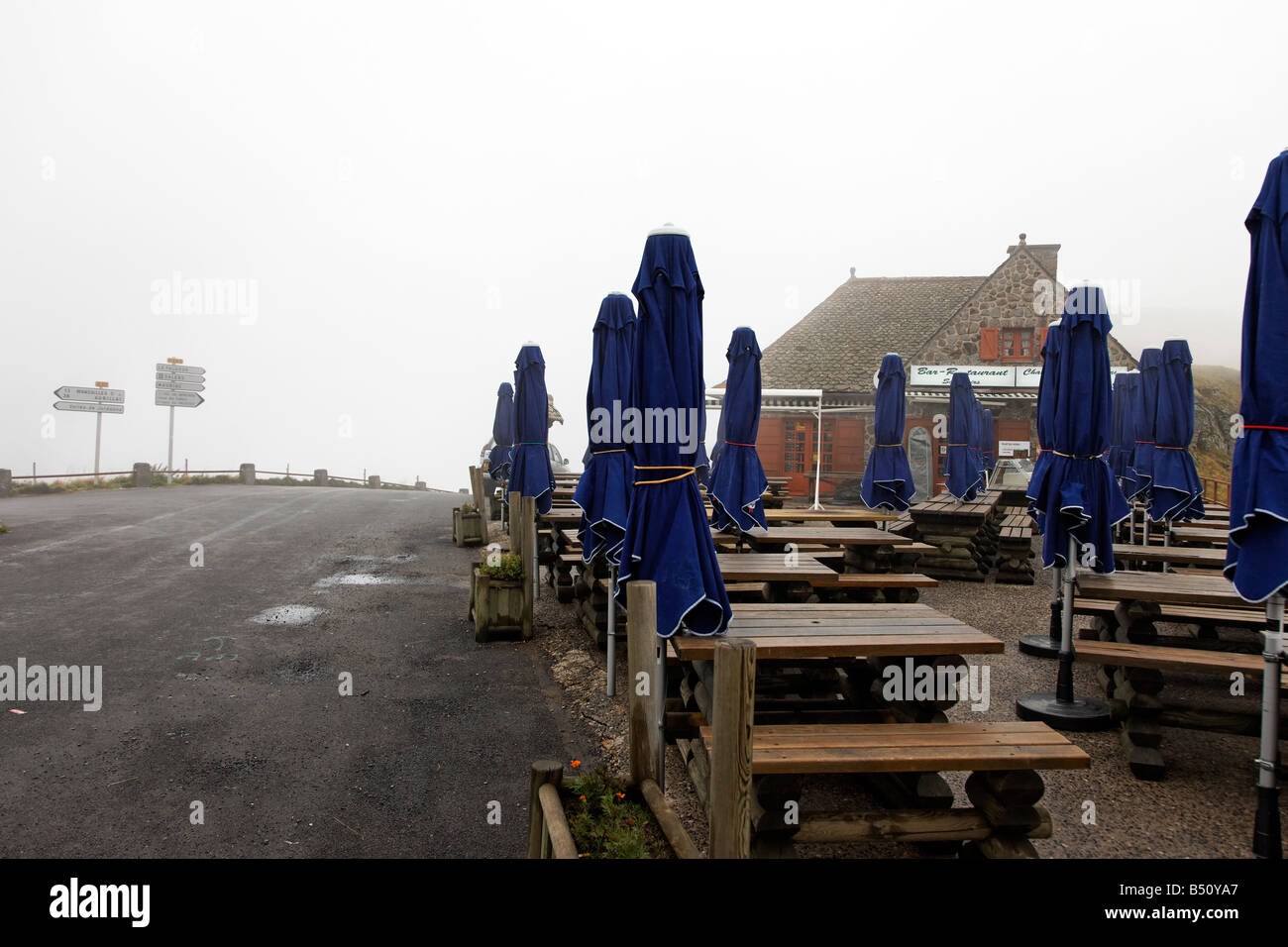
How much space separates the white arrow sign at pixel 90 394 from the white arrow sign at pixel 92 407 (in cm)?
17

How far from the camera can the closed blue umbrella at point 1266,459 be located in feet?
10.8

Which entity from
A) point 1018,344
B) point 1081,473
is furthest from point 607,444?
point 1018,344

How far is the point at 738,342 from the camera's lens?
26.3ft

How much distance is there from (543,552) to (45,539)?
339 inches

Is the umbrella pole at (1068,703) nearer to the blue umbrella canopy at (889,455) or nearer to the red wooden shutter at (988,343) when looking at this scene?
the blue umbrella canopy at (889,455)

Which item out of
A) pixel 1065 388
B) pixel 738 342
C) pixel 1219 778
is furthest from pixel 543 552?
pixel 1219 778

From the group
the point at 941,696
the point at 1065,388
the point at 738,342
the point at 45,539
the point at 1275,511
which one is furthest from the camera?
the point at 45,539

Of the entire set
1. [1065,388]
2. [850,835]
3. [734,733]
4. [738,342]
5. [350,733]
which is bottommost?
[350,733]

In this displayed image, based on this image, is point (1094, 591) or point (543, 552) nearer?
point (1094, 591)

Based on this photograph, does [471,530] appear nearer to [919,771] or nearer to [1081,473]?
[1081,473]

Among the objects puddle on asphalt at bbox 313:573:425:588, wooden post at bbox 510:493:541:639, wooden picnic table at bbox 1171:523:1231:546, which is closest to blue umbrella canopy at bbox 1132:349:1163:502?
wooden picnic table at bbox 1171:523:1231:546

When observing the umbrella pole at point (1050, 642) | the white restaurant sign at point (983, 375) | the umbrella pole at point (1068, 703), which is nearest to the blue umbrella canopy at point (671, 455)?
the umbrella pole at point (1068, 703)

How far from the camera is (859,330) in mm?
28875
